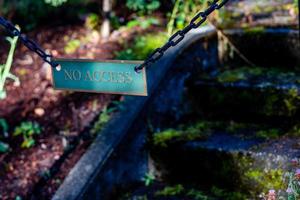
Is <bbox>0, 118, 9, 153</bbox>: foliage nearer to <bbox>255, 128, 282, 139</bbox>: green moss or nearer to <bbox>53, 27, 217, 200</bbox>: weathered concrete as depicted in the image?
<bbox>53, 27, 217, 200</bbox>: weathered concrete

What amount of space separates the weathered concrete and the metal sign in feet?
2.21

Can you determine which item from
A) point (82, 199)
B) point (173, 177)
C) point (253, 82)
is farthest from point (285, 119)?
point (82, 199)

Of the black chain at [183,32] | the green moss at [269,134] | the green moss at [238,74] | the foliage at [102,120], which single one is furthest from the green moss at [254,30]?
the black chain at [183,32]

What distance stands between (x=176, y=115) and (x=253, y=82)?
A: 0.59m

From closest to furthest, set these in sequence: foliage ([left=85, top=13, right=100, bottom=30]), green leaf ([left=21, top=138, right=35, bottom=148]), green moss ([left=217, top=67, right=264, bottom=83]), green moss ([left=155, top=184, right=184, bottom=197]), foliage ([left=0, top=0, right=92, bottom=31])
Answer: green moss ([left=155, top=184, right=184, bottom=197]), green leaf ([left=21, top=138, right=35, bottom=148]), green moss ([left=217, top=67, right=264, bottom=83]), foliage ([left=85, top=13, right=100, bottom=30]), foliage ([left=0, top=0, right=92, bottom=31])

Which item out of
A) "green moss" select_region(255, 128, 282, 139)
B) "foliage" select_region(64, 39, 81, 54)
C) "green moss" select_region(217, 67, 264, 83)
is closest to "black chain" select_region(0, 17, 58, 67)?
"green moss" select_region(255, 128, 282, 139)

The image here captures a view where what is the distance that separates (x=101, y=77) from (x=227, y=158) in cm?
102

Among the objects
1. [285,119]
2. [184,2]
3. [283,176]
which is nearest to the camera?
[283,176]

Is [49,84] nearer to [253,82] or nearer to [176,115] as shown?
[176,115]

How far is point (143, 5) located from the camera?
12.4 feet

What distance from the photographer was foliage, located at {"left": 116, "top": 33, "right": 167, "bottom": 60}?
10.9 feet

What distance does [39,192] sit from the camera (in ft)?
8.54

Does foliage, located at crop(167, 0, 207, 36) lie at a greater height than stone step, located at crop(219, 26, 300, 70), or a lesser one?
greater

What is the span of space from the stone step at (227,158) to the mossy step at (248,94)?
0.15m
